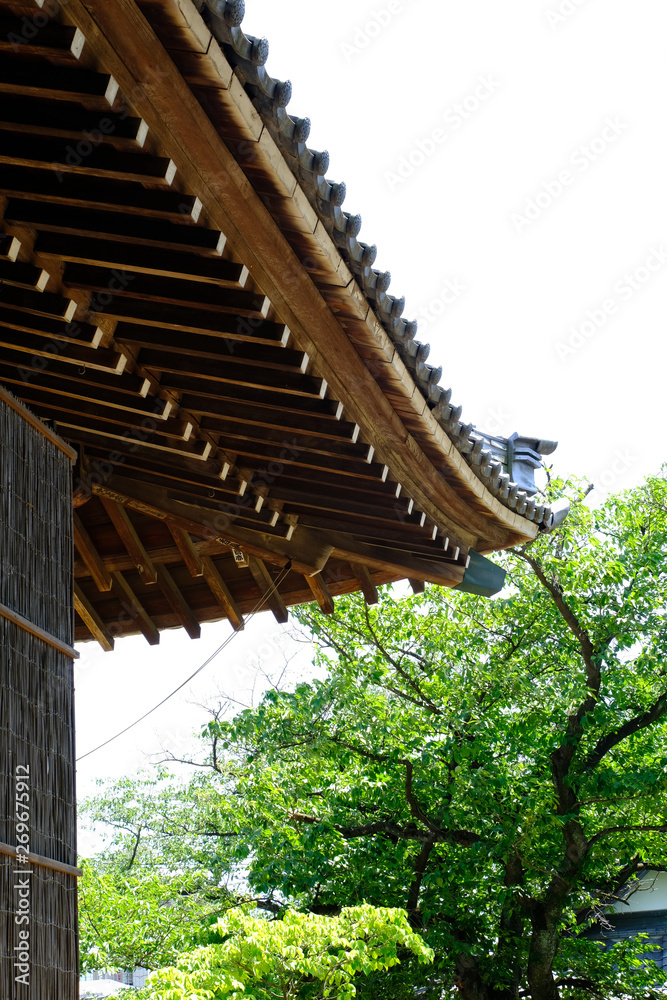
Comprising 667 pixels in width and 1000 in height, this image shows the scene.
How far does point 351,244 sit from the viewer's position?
261 cm

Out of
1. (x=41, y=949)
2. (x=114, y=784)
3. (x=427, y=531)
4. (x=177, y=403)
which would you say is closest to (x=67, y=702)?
(x=41, y=949)

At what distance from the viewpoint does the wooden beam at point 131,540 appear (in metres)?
3.89

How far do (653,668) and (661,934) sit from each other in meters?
7.07

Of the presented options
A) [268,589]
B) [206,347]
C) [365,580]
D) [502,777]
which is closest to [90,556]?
[268,589]

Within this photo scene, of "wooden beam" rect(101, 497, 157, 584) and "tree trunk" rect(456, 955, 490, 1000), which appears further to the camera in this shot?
"tree trunk" rect(456, 955, 490, 1000)

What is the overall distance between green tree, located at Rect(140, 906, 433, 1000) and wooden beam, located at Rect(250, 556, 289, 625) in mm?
2305

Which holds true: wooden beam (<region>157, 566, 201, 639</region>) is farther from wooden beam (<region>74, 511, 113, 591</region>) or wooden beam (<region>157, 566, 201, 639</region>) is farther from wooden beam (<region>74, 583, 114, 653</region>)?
wooden beam (<region>74, 583, 114, 653</region>)

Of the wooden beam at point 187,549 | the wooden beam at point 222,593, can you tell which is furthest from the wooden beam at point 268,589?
the wooden beam at point 187,549

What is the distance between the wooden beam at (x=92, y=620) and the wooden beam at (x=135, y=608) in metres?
0.15

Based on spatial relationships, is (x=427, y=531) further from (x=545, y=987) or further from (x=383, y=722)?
(x=545, y=987)

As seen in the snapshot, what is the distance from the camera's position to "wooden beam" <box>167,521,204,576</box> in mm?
4012

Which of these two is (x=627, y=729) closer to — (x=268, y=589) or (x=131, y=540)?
(x=268, y=589)

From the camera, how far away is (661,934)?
13.8 m

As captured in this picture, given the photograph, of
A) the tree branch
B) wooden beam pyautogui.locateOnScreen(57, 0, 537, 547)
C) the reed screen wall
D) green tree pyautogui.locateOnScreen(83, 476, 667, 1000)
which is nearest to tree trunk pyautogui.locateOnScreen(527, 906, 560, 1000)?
green tree pyautogui.locateOnScreen(83, 476, 667, 1000)
